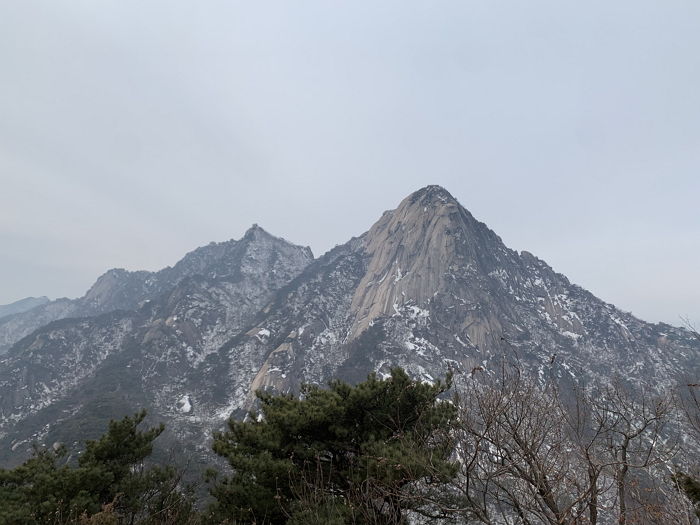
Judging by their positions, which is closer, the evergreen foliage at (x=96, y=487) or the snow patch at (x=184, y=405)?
the evergreen foliage at (x=96, y=487)

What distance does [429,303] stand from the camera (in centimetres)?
13412

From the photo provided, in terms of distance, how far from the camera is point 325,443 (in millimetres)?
13531

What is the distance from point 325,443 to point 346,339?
424ft

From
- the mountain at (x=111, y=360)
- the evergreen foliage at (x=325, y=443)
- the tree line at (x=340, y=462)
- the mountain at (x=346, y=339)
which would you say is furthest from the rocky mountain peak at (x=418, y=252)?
the evergreen foliage at (x=325, y=443)

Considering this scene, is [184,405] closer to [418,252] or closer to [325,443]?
[418,252]

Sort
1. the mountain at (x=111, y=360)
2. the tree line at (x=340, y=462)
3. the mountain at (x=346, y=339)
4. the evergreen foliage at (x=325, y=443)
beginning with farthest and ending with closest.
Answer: the mountain at (x=346, y=339) < the mountain at (x=111, y=360) < the evergreen foliage at (x=325, y=443) < the tree line at (x=340, y=462)

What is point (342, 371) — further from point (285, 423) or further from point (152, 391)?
point (285, 423)

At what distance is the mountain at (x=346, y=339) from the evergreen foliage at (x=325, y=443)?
8361cm

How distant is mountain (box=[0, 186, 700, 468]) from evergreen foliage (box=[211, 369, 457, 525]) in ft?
274

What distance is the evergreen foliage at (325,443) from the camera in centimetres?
1155

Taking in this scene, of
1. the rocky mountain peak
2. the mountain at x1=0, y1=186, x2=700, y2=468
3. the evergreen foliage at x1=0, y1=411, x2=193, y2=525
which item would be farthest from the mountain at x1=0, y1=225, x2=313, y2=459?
the evergreen foliage at x1=0, y1=411, x2=193, y2=525

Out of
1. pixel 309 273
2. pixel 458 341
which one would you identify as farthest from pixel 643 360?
pixel 309 273

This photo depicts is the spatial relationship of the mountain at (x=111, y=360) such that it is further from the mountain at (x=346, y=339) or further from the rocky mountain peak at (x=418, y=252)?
the rocky mountain peak at (x=418, y=252)

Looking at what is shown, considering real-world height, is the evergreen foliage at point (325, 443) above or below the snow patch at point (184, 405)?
above
